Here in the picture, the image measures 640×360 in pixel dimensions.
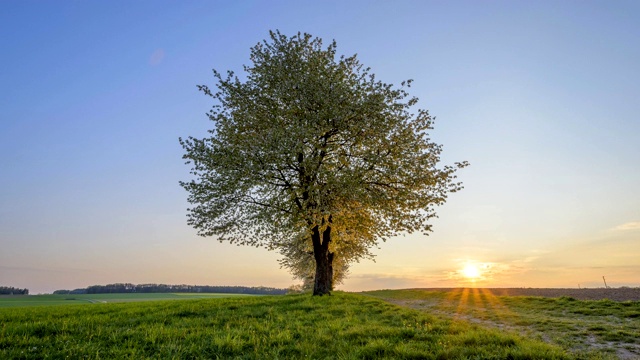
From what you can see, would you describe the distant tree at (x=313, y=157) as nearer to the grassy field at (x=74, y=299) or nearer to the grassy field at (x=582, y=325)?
the grassy field at (x=582, y=325)

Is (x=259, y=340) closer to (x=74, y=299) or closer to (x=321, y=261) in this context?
(x=321, y=261)

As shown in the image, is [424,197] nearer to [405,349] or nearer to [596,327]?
[596,327]

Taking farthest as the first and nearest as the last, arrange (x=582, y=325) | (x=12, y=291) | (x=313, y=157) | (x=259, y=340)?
(x=12, y=291) < (x=313, y=157) < (x=582, y=325) < (x=259, y=340)

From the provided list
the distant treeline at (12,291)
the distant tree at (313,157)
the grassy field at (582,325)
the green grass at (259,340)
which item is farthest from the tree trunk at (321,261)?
the distant treeline at (12,291)

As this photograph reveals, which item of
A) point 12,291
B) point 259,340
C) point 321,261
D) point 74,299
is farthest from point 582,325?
point 12,291

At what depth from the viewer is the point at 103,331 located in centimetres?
1259

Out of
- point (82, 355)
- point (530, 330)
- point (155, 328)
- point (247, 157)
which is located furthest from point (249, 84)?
point (530, 330)

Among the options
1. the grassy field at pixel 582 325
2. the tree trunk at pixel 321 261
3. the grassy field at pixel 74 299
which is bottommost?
the grassy field at pixel 74 299

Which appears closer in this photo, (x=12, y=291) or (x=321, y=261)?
(x=321, y=261)

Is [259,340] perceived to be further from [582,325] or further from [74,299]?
[74,299]

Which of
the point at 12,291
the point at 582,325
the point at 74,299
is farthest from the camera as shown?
the point at 12,291

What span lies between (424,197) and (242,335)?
17.3m

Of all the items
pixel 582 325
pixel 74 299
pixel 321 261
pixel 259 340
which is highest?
pixel 321 261

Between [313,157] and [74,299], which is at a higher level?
[313,157]
